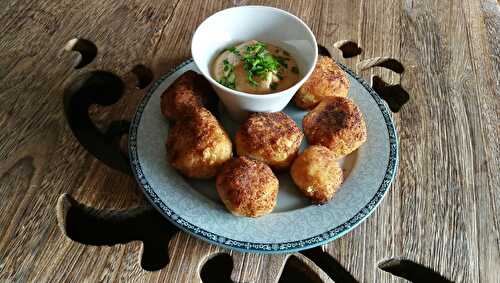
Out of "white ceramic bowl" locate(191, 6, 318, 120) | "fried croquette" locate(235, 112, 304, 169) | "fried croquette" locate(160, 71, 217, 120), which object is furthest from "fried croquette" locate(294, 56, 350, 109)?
"fried croquette" locate(160, 71, 217, 120)

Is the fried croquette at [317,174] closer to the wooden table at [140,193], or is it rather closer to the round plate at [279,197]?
the round plate at [279,197]

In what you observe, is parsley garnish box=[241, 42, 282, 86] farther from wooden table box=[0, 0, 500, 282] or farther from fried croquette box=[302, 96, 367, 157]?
wooden table box=[0, 0, 500, 282]

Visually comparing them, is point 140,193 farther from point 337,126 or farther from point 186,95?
point 337,126

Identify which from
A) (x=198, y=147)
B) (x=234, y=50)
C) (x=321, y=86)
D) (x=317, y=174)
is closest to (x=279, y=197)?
(x=317, y=174)

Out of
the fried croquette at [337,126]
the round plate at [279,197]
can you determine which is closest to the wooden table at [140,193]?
the round plate at [279,197]

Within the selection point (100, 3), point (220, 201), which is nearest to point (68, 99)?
point (100, 3)
